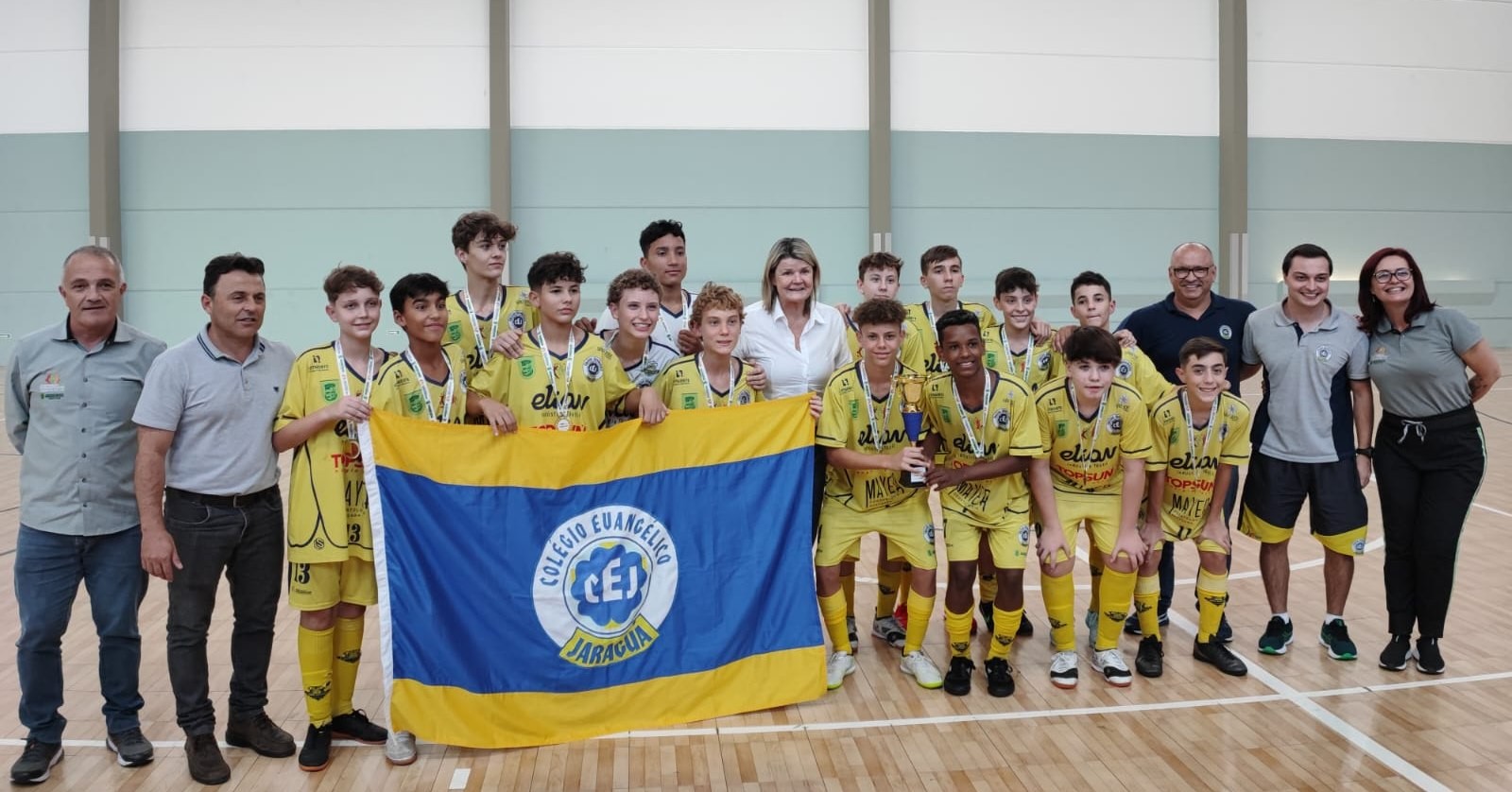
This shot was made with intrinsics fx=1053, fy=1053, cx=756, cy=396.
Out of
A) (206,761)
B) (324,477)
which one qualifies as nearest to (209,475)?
(324,477)

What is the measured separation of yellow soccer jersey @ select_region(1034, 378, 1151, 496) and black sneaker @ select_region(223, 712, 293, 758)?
314 cm

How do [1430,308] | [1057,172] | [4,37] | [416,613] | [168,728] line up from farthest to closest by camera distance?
[1057,172] < [4,37] < [1430,308] < [168,728] < [416,613]

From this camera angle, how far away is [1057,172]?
1491 cm

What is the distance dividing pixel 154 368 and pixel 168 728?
1.54 meters

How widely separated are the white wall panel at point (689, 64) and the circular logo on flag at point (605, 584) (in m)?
11.0

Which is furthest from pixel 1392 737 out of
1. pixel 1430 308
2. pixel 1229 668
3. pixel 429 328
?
pixel 429 328

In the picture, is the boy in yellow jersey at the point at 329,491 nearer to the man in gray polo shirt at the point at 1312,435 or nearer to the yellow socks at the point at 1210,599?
the yellow socks at the point at 1210,599

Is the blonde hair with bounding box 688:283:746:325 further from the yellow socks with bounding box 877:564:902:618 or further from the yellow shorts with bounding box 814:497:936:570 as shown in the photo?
the yellow socks with bounding box 877:564:902:618

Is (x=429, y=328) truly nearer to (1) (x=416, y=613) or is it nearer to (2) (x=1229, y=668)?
(1) (x=416, y=613)

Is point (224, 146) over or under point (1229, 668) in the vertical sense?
over

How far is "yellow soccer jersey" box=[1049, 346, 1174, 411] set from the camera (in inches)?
185

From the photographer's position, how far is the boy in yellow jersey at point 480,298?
4.62 meters

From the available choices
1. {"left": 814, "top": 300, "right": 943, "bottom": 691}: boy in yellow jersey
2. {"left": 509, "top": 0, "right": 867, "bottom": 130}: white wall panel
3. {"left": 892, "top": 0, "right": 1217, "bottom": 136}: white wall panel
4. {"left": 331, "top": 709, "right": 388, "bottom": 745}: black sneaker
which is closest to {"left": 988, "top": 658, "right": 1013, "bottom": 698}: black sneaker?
{"left": 814, "top": 300, "right": 943, "bottom": 691}: boy in yellow jersey

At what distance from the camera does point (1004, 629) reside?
4520 millimetres
